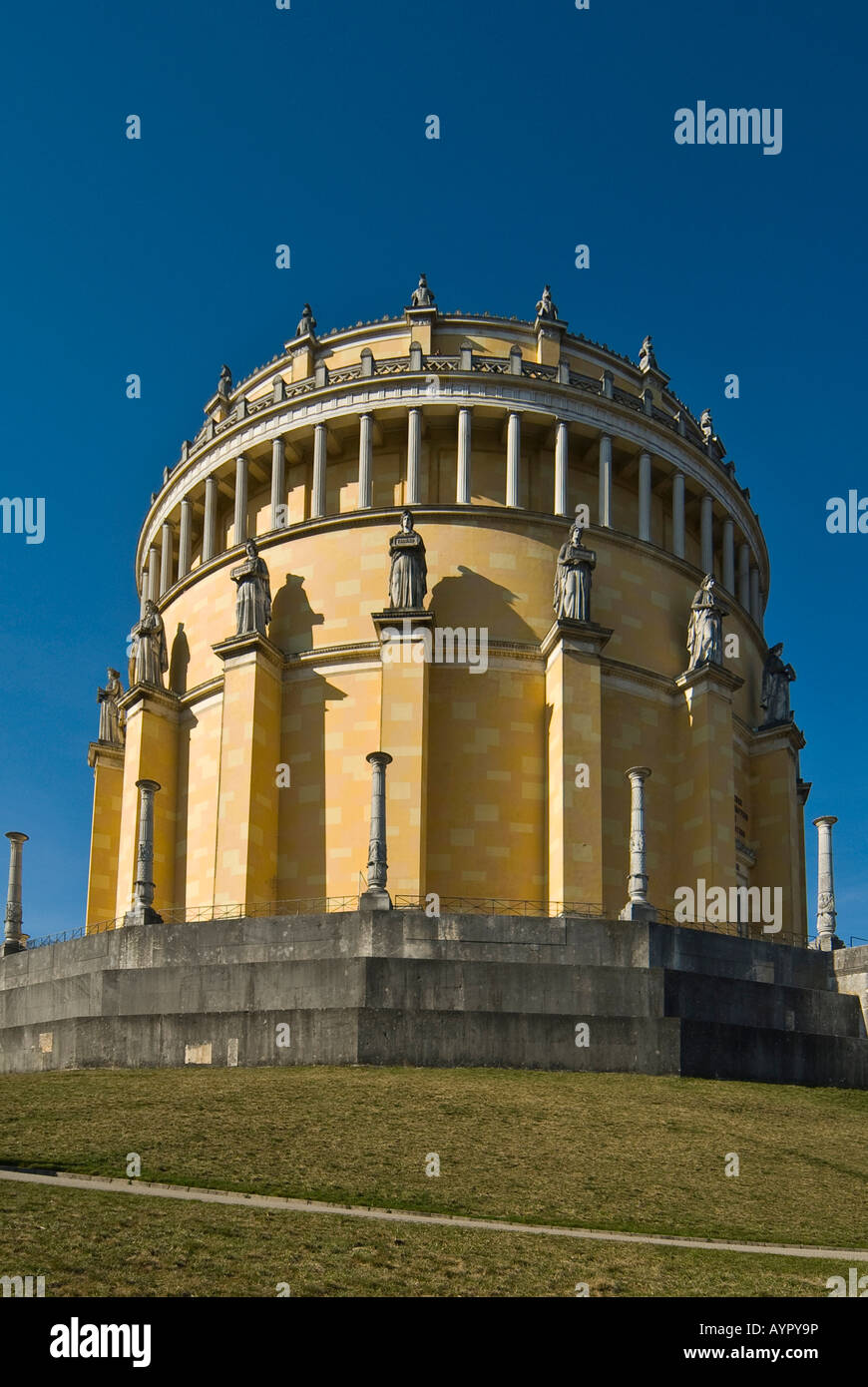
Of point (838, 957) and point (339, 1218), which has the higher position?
point (838, 957)

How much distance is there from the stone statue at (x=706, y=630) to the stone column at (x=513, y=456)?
6.38 m

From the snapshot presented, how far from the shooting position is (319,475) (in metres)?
43.3

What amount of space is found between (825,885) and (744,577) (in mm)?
16771

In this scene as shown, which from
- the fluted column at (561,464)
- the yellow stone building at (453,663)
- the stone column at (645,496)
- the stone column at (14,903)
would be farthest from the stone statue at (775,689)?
the stone column at (14,903)

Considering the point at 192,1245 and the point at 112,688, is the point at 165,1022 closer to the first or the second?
the point at 192,1245

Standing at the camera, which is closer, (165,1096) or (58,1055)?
(165,1096)

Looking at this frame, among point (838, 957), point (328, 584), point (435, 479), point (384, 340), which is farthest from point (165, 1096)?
point (384, 340)

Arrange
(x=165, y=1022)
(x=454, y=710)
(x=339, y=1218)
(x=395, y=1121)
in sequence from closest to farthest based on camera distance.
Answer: (x=339, y=1218)
(x=395, y=1121)
(x=165, y=1022)
(x=454, y=710)

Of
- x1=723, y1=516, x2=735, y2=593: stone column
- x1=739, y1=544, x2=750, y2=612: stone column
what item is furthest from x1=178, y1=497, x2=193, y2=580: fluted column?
x1=739, y1=544, x2=750, y2=612: stone column

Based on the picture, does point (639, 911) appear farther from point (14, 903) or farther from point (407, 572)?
point (14, 903)

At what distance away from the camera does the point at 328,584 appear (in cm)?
4159

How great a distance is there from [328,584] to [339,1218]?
2755 centimetres

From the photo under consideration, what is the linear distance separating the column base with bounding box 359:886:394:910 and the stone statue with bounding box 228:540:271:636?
1144cm

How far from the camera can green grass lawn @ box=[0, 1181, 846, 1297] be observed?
12.9 m
